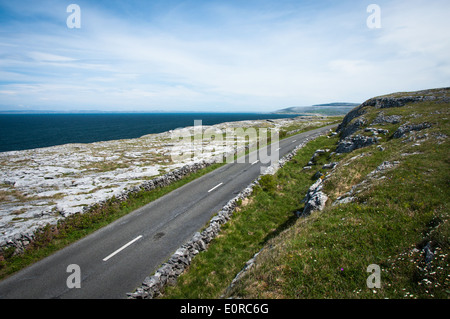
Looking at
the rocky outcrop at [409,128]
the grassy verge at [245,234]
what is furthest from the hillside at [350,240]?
the rocky outcrop at [409,128]

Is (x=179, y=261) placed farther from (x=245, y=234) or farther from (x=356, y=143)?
(x=356, y=143)

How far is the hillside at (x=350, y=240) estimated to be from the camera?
692 centimetres

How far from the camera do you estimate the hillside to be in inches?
273

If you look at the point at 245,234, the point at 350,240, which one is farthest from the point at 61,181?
the point at 350,240

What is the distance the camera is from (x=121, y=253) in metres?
13.2

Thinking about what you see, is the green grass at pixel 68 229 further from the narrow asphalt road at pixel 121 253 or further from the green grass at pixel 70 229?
the narrow asphalt road at pixel 121 253

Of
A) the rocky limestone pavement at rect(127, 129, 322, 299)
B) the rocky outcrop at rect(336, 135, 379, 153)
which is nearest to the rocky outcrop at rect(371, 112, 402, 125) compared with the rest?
the rocky outcrop at rect(336, 135, 379, 153)

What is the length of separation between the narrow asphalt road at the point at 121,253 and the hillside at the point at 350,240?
2451 millimetres

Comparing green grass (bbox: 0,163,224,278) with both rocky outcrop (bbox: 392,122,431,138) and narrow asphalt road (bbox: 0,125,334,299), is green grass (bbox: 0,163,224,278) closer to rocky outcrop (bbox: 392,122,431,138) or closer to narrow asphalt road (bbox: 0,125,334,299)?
narrow asphalt road (bbox: 0,125,334,299)

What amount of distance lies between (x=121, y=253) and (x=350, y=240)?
43.7 ft

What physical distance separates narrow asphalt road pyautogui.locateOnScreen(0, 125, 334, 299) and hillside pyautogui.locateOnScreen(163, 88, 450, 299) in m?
2.45

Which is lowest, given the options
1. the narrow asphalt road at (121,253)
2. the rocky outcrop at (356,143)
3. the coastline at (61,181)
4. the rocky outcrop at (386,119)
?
the narrow asphalt road at (121,253)
